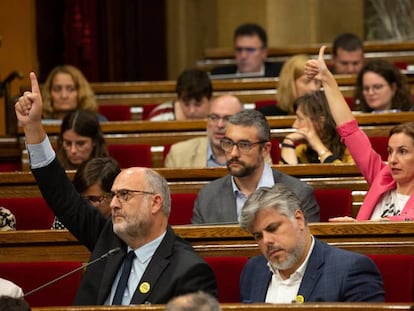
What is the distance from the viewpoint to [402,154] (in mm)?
3557

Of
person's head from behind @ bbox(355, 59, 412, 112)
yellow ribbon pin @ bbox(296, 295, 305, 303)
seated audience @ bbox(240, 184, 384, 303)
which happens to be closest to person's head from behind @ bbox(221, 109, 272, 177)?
seated audience @ bbox(240, 184, 384, 303)

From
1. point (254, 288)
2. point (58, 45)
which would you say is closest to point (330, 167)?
point (254, 288)

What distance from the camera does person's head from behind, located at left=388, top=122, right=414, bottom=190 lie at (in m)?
3.55

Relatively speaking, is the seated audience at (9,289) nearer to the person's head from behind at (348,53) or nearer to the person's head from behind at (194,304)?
the person's head from behind at (194,304)

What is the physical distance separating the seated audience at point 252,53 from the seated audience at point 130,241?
2.98 metres

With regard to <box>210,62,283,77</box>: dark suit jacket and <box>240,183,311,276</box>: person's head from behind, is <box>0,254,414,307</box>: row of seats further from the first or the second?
<box>210,62,283,77</box>: dark suit jacket

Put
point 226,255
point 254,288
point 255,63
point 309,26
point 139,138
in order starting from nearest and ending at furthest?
point 254,288
point 226,255
point 139,138
point 255,63
point 309,26

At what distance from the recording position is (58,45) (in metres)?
7.03

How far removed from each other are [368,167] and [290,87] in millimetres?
1378

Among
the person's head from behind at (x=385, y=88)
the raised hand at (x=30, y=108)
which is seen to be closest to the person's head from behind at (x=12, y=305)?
the raised hand at (x=30, y=108)

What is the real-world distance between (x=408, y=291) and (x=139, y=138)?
6.27 ft

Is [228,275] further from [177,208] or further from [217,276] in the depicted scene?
[177,208]

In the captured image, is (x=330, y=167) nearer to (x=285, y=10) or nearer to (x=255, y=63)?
(x=255, y=63)

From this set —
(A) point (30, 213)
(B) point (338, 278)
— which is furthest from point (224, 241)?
(A) point (30, 213)
